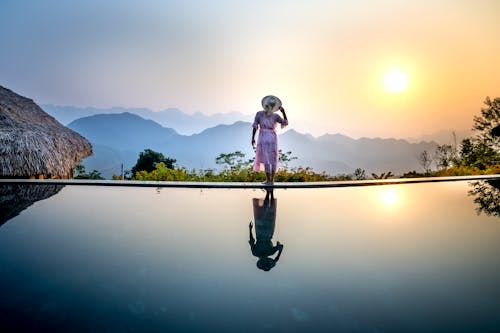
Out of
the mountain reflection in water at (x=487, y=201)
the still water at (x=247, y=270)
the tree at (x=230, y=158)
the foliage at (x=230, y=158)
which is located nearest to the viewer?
the still water at (x=247, y=270)

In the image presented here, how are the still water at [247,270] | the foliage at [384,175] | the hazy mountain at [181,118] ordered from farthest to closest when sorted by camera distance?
the hazy mountain at [181,118] → the foliage at [384,175] → the still water at [247,270]

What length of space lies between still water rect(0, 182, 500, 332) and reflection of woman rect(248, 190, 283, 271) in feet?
0.05

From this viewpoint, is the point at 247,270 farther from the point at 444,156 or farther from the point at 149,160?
the point at 149,160

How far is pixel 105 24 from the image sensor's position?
1659 cm

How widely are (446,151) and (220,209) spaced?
612 inches

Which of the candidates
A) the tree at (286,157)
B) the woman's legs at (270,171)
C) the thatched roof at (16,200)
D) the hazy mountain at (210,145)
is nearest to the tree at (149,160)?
the tree at (286,157)

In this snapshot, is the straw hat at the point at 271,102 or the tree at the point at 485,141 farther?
the tree at the point at 485,141

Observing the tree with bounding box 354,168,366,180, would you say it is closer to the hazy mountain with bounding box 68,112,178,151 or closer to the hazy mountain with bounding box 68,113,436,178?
the hazy mountain with bounding box 68,113,436,178

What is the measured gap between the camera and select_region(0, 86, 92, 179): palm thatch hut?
8422 millimetres

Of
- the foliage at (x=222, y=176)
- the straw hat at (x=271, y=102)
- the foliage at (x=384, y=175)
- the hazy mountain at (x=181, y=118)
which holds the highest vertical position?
the hazy mountain at (x=181, y=118)

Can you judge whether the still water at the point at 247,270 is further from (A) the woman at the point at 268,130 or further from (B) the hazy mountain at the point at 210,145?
(B) the hazy mountain at the point at 210,145

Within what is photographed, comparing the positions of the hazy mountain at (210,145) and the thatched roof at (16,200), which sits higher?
the hazy mountain at (210,145)

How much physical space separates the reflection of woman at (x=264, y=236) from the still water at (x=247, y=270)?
0.05 ft

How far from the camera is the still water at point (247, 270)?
4.59ft
